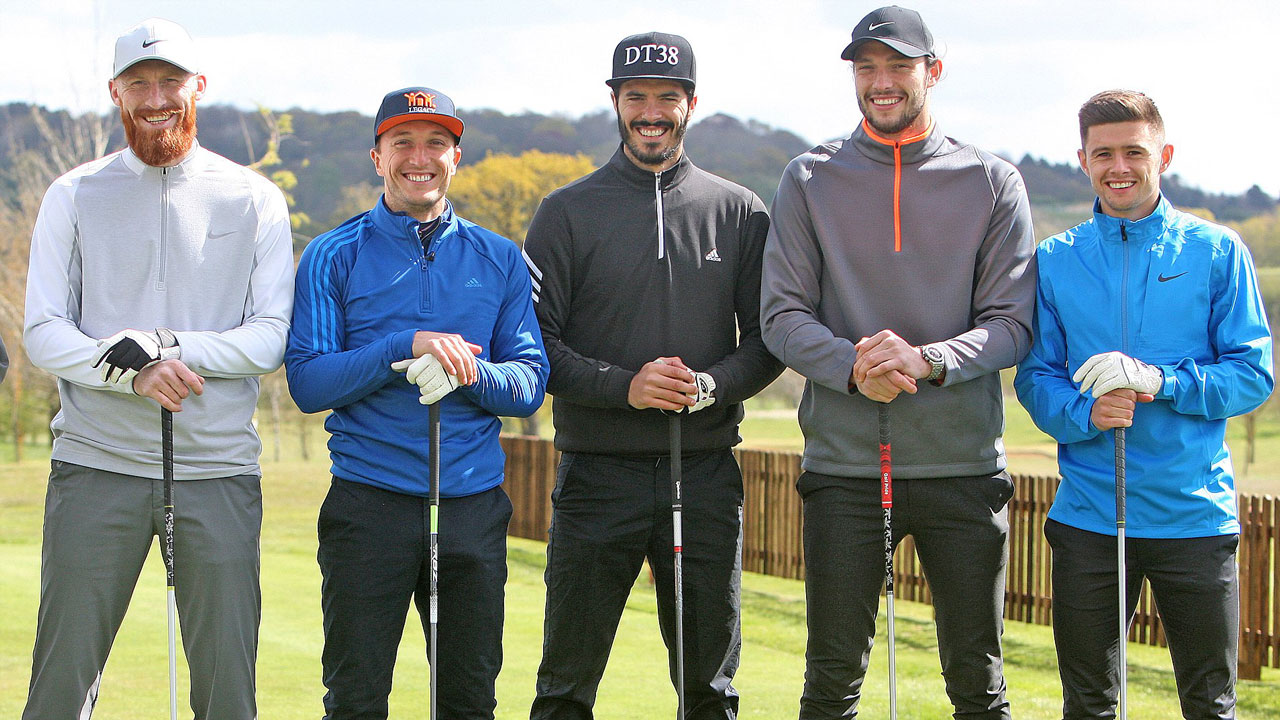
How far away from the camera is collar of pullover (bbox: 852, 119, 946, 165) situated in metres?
4.04

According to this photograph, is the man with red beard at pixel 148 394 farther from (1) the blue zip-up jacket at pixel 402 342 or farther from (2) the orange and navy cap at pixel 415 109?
(2) the orange and navy cap at pixel 415 109

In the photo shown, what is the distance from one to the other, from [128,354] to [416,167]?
3.41 ft

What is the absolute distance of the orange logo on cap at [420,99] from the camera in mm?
3902

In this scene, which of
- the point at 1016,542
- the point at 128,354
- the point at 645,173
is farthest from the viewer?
the point at 1016,542

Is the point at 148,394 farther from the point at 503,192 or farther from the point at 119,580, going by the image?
the point at 503,192

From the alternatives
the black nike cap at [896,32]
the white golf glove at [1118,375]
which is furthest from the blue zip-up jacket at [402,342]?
the white golf glove at [1118,375]

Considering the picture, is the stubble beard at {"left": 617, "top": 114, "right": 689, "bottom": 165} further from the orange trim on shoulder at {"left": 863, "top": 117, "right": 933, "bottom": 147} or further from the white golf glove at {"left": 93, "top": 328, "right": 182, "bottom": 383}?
the white golf glove at {"left": 93, "top": 328, "right": 182, "bottom": 383}

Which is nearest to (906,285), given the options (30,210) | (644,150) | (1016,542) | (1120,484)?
(1120,484)

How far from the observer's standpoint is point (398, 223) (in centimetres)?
391

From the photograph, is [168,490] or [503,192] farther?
[503,192]

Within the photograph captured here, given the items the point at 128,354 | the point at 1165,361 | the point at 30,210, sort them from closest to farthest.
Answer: the point at 128,354 < the point at 1165,361 < the point at 30,210

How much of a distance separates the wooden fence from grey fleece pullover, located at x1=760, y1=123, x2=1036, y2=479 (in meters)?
1.84

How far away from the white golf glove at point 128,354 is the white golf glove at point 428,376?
0.67 metres

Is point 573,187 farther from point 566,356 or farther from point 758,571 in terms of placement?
point 758,571
